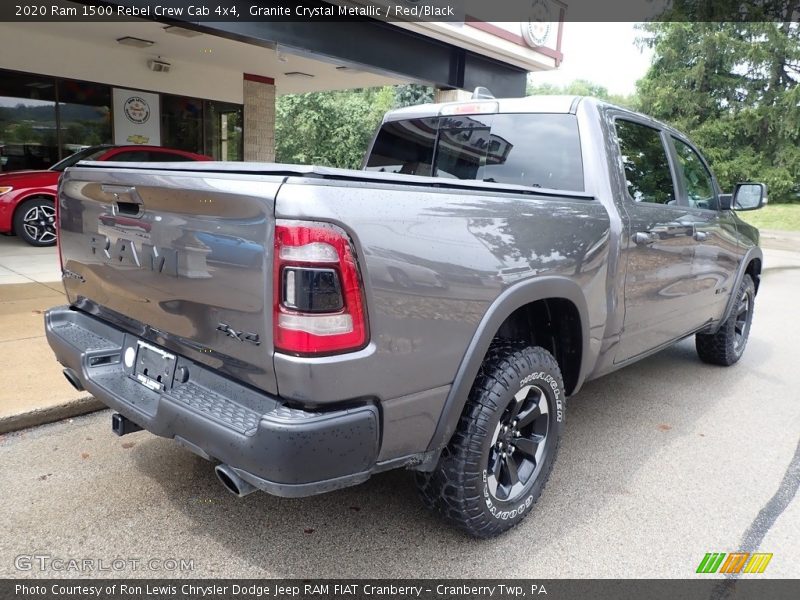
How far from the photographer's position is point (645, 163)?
3.66 metres

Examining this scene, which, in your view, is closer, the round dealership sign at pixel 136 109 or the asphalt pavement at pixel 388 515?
the asphalt pavement at pixel 388 515

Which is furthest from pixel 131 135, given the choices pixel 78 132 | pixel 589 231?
pixel 589 231

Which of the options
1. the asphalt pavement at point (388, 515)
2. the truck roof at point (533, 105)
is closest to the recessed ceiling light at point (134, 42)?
the truck roof at point (533, 105)

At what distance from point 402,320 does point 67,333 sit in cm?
175

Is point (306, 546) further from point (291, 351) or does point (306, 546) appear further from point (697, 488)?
point (697, 488)

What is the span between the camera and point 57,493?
2.84m

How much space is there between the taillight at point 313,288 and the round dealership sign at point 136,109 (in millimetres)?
11990

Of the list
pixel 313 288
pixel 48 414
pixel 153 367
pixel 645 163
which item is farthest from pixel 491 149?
pixel 48 414

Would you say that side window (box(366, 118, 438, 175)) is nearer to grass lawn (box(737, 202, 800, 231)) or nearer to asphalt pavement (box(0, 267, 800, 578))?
asphalt pavement (box(0, 267, 800, 578))

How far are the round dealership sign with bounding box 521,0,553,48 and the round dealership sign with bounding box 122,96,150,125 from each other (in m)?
7.64

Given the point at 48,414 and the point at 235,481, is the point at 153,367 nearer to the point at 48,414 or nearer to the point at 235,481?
the point at 235,481

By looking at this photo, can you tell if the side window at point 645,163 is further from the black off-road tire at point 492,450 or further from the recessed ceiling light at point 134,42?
the recessed ceiling light at point 134,42

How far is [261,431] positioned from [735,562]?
6.98ft

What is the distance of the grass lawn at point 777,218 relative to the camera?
2356cm
